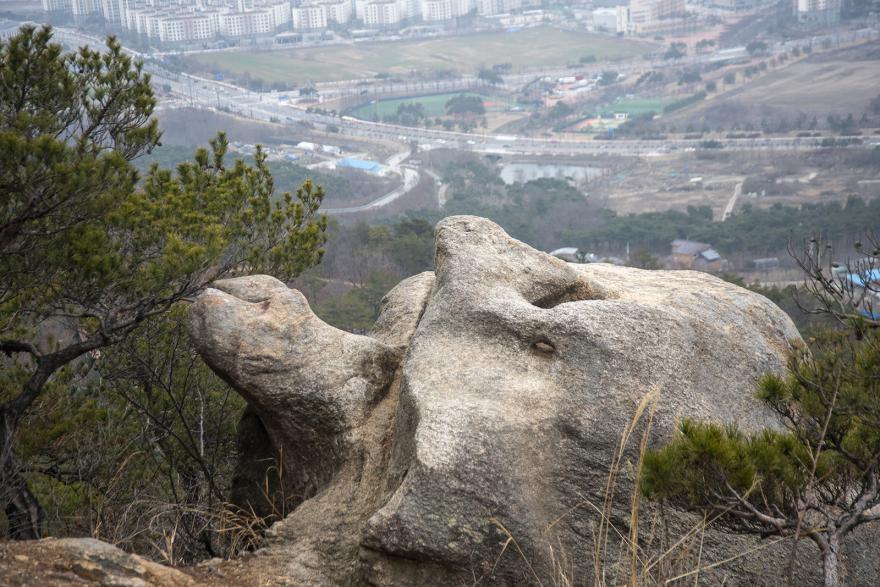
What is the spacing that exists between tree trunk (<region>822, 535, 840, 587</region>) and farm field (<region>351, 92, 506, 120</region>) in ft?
296

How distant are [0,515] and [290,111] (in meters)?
81.9

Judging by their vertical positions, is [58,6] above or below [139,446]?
above

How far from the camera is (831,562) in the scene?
473 cm

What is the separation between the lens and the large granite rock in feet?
19.8

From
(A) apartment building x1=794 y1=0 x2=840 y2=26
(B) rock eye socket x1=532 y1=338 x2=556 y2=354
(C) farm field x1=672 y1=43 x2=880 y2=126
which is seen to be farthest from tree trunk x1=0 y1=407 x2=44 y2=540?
(A) apartment building x1=794 y1=0 x2=840 y2=26

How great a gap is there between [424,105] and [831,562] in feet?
319

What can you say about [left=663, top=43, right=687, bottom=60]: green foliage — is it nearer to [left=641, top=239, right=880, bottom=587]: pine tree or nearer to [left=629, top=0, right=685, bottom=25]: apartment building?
[left=629, top=0, right=685, bottom=25]: apartment building

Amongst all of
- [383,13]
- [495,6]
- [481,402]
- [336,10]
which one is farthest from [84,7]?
→ [481,402]

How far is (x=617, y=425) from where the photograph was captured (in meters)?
6.48

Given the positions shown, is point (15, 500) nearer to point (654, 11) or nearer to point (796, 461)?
point (796, 461)

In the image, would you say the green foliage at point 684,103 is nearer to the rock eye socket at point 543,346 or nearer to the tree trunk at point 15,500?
the rock eye socket at point 543,346

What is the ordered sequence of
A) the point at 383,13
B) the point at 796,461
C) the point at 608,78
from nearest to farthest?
the point at 796,461, the point at 608,78, the point at 383,13

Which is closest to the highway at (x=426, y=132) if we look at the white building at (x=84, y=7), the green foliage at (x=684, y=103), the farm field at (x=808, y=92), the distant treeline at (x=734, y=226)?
the farm field at (x=808, y=92)

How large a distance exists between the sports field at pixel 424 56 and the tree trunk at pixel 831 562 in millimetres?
91950
